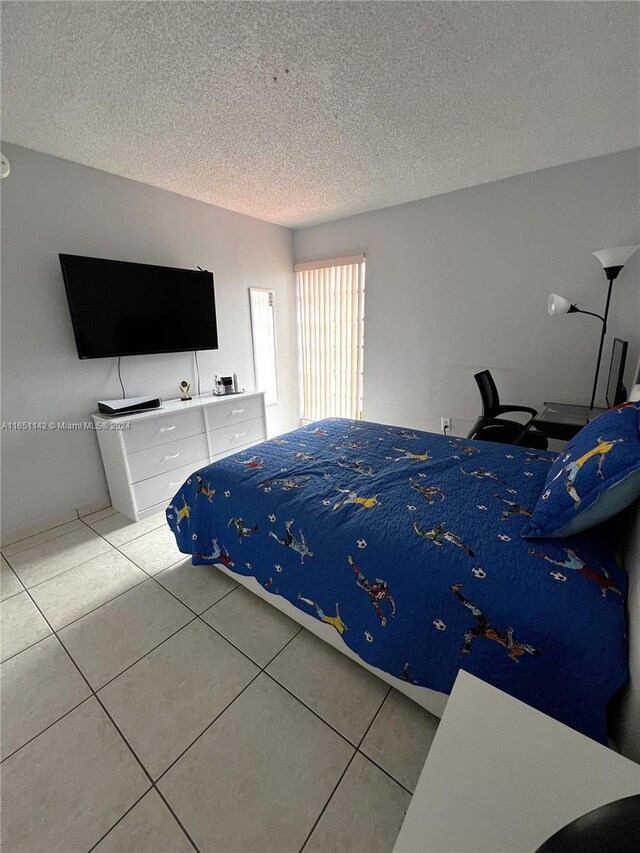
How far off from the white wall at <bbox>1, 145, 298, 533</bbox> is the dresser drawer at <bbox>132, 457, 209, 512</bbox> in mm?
433

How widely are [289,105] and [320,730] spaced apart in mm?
2890

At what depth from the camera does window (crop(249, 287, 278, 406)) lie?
3840 millimetres

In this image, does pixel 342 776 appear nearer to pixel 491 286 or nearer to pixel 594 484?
pixel 594 484

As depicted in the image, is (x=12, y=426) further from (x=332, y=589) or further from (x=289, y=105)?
(x=289, y=105)

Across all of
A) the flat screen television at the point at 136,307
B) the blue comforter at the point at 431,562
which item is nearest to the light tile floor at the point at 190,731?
the blue comforter at the point at 431,562

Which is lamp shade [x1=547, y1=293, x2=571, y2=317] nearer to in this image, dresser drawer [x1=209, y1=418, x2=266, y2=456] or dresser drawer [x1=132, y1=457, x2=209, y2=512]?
dresser drawer [x1=209, y1=418, x2=266, y2=456]

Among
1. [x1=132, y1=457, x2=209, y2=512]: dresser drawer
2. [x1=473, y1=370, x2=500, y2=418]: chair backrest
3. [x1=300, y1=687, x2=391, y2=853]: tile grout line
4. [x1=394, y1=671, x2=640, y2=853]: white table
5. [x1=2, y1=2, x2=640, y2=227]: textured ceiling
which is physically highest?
[x1=2, y1=2, x2=640, y2=227]: textured ceiling

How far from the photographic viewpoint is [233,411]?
3.29 m

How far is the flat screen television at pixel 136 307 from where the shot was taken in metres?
2.39

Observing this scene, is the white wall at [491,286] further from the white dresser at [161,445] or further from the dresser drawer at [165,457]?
the dresser drawer at [165,457]

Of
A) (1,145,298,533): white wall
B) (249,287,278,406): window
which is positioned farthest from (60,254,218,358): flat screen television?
(249,287,278,406): window

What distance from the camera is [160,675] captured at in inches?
57.2

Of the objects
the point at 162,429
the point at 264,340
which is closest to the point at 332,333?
the point at 264,340

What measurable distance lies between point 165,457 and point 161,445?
0.11 metres
